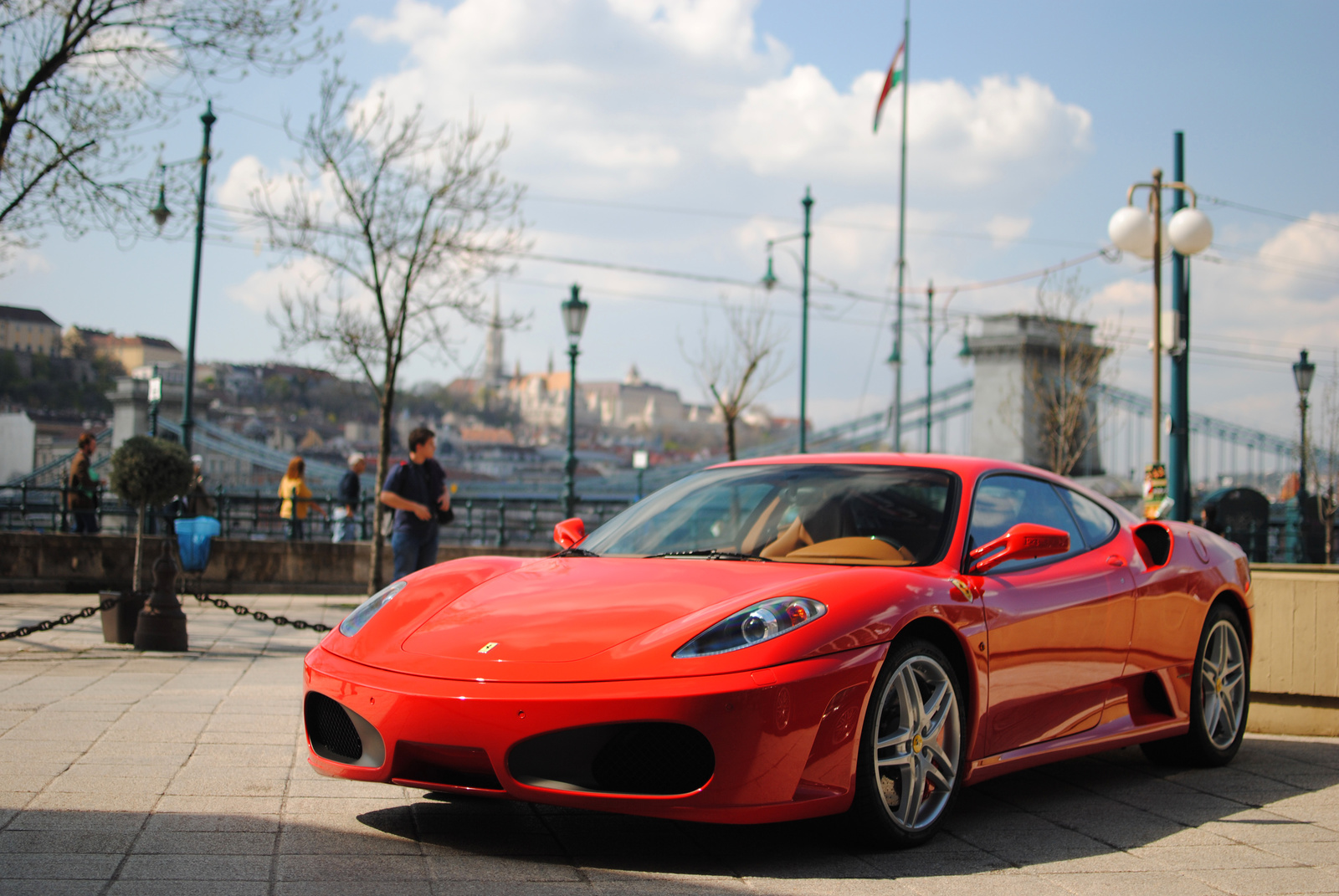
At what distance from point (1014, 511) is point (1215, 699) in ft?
4.93

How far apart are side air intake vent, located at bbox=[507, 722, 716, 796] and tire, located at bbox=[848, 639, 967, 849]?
53 centimetres

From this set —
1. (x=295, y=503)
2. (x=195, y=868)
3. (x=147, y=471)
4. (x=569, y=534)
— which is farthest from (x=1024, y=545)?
(x=295, y=503)

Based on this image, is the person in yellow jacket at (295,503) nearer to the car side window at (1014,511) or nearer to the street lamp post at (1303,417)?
the car side window at (1014,511)

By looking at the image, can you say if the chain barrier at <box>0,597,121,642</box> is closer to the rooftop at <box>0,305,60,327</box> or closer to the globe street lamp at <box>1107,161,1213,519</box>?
the globe street lamp at <box>1107,161,1213,519</box>

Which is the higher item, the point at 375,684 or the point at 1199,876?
the point at 375,684

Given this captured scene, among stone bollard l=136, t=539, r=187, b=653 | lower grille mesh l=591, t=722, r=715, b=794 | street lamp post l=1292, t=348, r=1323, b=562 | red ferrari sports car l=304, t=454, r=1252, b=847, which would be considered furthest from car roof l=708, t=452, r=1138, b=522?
street lamp post l=1292, t=348, r=1323, b=562

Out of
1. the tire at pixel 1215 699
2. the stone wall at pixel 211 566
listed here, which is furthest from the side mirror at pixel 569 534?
the stone wall at pixel 211 566

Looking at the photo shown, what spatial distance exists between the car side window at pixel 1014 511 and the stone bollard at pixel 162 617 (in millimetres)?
5955

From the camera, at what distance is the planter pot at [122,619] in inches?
338

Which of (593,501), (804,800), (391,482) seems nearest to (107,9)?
(391,482)

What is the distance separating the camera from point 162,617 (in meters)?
8.41

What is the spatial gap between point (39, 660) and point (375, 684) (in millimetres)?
5272

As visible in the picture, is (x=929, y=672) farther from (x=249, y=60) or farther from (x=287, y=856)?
(x=249, y=60)

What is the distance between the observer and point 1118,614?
4617mm
